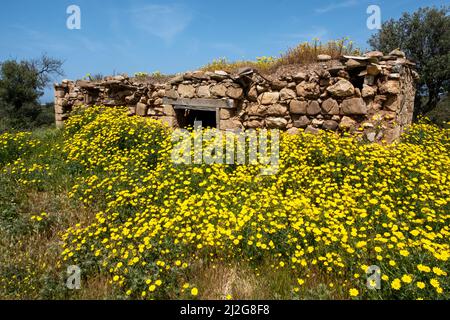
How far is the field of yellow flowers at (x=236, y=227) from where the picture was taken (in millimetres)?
2953

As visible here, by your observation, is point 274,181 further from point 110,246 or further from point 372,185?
point 110,246

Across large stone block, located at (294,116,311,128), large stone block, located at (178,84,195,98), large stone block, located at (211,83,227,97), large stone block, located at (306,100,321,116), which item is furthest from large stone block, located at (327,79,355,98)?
large stone block, located at (178,84,195,98)

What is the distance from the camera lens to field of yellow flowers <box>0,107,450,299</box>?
9.69 feet

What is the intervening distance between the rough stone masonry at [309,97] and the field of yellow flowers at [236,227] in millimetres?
849

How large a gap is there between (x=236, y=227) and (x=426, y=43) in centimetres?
1470

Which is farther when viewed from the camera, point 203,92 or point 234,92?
point 203,92

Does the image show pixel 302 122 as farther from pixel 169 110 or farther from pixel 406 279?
pixel 406 279

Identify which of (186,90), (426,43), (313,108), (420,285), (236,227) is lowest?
(420,285)

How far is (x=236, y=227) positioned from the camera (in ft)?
11.5

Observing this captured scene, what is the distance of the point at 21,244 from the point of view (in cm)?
391

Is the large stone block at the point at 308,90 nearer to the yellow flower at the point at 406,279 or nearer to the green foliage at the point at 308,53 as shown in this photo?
the green foliage at the point at 308,53

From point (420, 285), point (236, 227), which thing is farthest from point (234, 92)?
point (420, 285)

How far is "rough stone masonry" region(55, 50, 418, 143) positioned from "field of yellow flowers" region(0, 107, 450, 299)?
2.79ft
